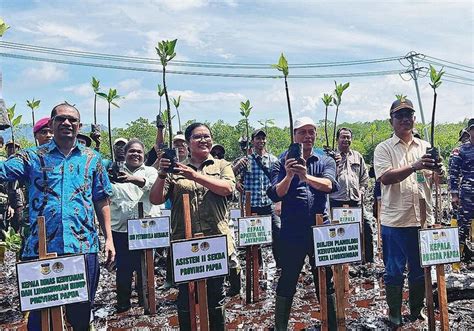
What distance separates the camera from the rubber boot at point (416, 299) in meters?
4.05

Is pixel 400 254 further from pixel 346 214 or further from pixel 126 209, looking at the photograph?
pixel 126 209

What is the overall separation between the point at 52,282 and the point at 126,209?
226 cm

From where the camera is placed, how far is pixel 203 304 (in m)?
3.02

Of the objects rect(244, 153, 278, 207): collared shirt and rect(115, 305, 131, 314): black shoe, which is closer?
rect(115, 305, 131, 314): black shoe

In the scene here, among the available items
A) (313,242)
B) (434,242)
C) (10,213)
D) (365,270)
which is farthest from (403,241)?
(10,213)

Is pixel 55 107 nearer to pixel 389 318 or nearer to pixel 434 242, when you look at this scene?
pixel 434 242

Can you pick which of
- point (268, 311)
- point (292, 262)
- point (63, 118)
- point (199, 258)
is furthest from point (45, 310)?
point (268, 311)

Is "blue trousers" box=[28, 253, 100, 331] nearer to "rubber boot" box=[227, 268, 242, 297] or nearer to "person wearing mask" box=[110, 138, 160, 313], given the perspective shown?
"person wearing mask" box=[110, 138, 160, 313]

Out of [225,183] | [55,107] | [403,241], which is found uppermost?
[55,107]

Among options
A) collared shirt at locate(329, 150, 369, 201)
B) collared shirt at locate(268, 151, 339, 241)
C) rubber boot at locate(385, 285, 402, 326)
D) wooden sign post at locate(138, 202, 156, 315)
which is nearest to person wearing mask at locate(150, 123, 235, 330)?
collared shirt at locate(268, 151, 339, 241)

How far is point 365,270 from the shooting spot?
6.36m

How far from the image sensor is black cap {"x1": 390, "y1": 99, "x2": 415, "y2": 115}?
3760 mm

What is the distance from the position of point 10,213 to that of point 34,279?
5.15 metres

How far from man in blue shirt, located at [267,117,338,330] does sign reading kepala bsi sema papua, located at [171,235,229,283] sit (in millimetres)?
681
